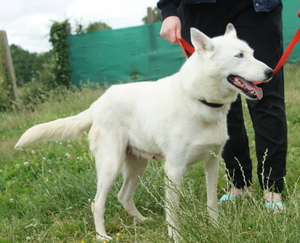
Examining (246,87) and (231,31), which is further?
(231,31)

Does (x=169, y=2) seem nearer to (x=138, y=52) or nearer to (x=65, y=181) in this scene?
(x=65, y=181)

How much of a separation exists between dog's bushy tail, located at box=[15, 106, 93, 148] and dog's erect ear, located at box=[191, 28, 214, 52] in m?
1.13

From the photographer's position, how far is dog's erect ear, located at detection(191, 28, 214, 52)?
2.70m

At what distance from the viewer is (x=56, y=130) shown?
3436mm

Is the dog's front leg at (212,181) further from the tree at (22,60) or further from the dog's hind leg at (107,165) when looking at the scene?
the tree at (22,60)

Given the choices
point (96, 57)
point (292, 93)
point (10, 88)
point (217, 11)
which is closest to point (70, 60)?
point (96, 57)

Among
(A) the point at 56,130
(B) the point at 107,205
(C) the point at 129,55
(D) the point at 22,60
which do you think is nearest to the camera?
(A) the point at 56,130

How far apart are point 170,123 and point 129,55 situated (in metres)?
7.52

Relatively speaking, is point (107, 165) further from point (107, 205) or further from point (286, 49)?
point (286, 49)

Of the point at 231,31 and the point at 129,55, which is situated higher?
Result: the point at 231,31

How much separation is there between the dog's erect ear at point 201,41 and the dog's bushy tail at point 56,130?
3.72 ft

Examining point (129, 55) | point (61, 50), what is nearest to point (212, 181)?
point (129, 55)

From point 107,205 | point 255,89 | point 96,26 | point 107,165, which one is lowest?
point 107,205

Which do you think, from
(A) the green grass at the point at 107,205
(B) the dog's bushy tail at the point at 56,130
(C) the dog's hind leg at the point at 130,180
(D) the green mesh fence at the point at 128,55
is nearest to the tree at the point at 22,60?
(D) the green mesh fence at the point at 128,55
